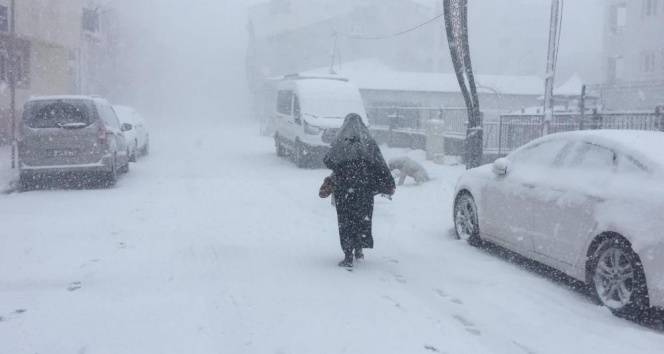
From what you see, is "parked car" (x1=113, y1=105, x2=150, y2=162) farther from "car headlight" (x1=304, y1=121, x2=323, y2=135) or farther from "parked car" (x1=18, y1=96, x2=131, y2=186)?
"parked car" (x1=18, y1=96, x2=131, y2=186)

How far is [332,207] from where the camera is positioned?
1162cm

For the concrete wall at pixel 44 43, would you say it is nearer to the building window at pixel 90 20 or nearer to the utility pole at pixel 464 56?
the building window at pixel 90 20

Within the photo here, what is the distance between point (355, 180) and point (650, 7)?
116 ft

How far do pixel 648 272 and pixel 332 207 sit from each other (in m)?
6.81

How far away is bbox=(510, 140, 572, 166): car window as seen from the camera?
715cm

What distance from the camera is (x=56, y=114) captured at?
1299cm

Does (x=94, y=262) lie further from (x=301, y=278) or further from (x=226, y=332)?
(x=226, y=332)

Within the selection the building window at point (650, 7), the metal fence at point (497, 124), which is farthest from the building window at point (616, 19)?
the metal fence at point (497, 124)

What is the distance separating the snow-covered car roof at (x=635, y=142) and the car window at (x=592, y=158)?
0.20ft

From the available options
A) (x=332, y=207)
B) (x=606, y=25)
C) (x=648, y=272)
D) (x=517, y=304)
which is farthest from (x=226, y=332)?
(x=606, y=25)

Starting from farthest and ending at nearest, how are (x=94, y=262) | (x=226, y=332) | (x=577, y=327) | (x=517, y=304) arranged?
1. (x=94, y=262)
2. (x=517, y=304)
3. (x=577, y=327)
4. (x=226, y=332)

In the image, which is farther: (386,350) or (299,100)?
Result: (299,100)

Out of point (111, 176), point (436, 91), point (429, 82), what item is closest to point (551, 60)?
point (111, 176)

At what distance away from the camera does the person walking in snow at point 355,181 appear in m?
7.14
